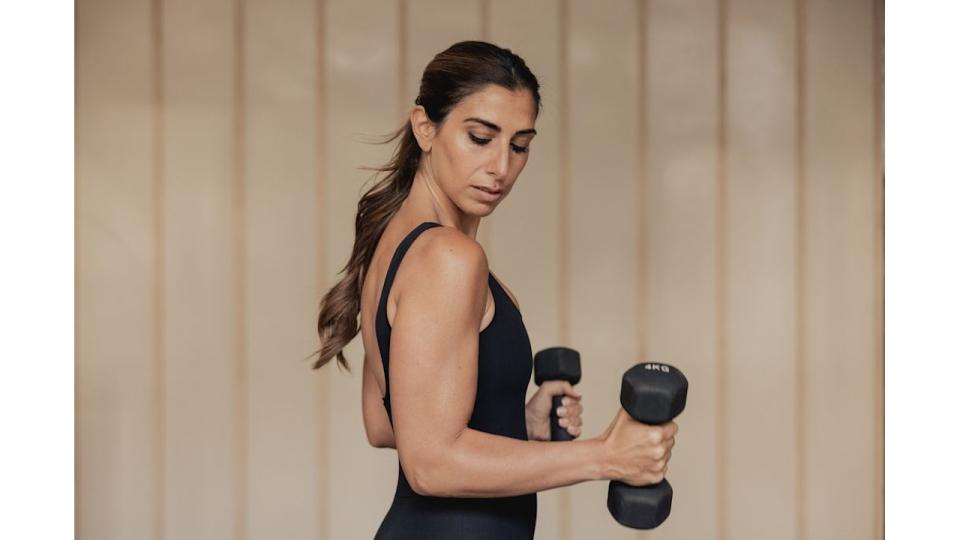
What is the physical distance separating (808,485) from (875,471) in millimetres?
224

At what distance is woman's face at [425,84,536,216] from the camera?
1.37 m

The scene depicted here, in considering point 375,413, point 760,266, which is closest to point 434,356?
point 375,413

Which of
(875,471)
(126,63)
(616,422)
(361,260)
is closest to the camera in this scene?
(616,422)

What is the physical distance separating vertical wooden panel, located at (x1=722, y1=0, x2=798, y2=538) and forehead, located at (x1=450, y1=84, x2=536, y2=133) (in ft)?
5.78

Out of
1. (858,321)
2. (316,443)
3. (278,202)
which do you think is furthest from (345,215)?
(858,321)

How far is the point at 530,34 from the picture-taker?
2934 millimetres

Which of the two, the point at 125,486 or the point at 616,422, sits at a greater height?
the point at 616,422

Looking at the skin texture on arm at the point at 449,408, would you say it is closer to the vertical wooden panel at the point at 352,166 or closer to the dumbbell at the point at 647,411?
the dumbbell at the point at 647,411

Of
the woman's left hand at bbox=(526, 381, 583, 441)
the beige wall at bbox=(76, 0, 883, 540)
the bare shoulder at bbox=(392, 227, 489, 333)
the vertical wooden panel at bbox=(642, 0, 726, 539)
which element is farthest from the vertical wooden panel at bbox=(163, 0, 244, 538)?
the bare shoulder at bbox=(392, 227, 489, 333)

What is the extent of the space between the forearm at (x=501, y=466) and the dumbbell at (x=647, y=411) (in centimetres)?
7

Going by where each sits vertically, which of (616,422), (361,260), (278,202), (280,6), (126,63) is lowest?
(616,422)

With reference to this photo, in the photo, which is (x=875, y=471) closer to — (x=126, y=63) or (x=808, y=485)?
(x=808, y=485)

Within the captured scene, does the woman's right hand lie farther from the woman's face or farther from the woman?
the woman's face

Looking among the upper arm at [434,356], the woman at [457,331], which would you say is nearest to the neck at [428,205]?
the woman at [457,331]
